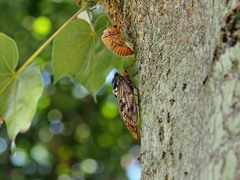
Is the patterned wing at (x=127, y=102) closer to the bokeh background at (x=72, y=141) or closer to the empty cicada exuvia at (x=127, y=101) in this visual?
the empty cicada exuvia at (x=127, y=101)

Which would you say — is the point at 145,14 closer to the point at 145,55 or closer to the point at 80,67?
the point at 145,55

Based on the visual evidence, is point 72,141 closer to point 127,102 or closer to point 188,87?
point 127,102

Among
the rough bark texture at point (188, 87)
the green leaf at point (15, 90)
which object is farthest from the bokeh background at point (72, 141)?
the rough bark texture at point (188, 87)

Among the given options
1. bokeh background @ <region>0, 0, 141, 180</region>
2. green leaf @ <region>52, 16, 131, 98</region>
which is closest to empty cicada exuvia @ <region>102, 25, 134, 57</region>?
green leaf @ <region>52, 16, 131, 98</region>

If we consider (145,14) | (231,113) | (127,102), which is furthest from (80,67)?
(231,113)

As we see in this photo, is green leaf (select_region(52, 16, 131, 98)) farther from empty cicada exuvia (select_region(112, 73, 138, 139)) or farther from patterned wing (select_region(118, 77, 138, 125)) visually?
patterned wing (select_region(118, 77, 138, 125))

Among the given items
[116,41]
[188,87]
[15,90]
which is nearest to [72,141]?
[15,90]
